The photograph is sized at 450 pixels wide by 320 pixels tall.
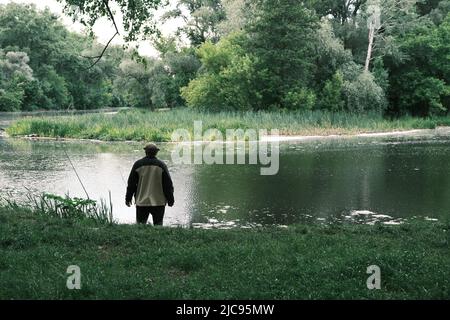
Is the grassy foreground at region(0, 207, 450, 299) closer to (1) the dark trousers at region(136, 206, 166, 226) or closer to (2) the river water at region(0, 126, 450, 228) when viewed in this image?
(1) the dark trousers at region(136, 206, 166, 226)

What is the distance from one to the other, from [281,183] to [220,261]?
10295 millimetres

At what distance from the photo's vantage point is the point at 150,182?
9391 millimetres

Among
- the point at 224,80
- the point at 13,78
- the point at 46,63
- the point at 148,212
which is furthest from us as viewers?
the point at 46,63

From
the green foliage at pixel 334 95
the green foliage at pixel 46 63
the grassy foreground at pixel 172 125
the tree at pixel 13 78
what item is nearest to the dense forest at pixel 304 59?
the green foliage at pixel 334 95

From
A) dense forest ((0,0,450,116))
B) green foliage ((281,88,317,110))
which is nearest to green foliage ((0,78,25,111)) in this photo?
dense forest ((0,0,450,116))

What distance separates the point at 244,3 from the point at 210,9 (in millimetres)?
14377

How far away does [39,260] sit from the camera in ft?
21.1

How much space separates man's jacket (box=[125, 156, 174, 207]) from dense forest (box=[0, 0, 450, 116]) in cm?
2466

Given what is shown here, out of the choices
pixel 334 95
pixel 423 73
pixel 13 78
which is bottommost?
pixel 334 95

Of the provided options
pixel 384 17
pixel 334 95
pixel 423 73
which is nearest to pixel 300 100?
pixel 334 95

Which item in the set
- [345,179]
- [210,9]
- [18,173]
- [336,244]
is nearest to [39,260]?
[336,244]

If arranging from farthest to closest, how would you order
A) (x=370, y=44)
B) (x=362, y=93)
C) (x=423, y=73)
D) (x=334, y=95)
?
(x=423, y=73) < (x=370, y=44) < (x=334, y=95) < (x=362, y=93)

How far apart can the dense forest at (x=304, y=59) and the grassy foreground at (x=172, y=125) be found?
10.2ft

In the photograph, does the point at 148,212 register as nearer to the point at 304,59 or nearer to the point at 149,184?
the point at 149,184
